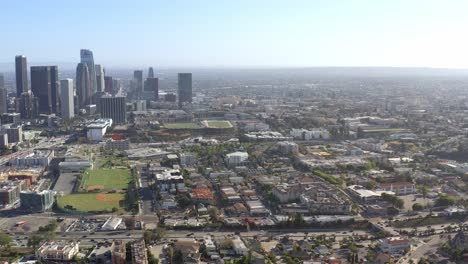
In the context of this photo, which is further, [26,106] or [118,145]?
[26,106]

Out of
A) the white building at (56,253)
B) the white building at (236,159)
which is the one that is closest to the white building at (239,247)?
the white building at (56,253)

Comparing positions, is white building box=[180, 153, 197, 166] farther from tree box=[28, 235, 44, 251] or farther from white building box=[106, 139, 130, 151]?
tree box=[28, 235, 44, 251]

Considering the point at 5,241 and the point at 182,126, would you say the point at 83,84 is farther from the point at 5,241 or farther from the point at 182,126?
the point at 5,241

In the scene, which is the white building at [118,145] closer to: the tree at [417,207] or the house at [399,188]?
the house at [399,188]

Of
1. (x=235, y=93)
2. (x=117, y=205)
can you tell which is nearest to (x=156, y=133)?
(x=117, y=205)

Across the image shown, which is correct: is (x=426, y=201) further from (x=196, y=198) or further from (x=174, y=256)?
(x=174, y=256)

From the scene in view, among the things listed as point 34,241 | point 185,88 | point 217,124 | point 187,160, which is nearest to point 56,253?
point 34,241
